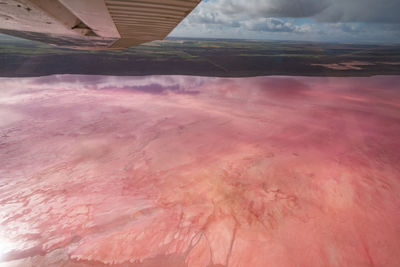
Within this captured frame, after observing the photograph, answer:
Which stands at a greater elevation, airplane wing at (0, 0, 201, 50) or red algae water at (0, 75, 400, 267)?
airplane wing at (0, 0, 201, 50)

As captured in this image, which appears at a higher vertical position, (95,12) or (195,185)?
(95,12)

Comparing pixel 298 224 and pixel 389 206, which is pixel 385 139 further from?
pixel 298 224

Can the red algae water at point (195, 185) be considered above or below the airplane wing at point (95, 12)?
below

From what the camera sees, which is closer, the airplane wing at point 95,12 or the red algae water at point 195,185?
the airplane wing at point 95,12

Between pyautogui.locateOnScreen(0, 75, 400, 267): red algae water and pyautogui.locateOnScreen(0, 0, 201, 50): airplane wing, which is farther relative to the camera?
pyautogui.locateOnScreen(0, 75, 400, 267): red algae water

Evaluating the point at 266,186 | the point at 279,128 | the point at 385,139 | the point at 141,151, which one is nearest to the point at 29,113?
the point at 141,151

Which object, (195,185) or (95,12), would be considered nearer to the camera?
(95,12)

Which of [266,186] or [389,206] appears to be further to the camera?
[266,186]

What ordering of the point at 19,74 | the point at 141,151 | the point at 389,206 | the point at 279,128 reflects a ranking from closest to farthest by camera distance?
the point at 389,206, the point at 141,151, the point at 279,128, the point at 19,74
